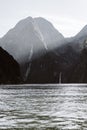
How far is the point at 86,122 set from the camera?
2700 cm

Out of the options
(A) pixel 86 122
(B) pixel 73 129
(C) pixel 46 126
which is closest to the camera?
(B) pixel 73 129

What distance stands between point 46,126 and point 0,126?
364 centimetres

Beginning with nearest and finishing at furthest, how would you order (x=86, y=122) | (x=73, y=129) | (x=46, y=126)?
(x=73, y=129)
(x=46, y=126)
(x=86, y=122)

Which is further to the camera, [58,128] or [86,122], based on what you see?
[86,122]

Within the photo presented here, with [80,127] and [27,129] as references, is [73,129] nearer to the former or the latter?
[80,127]

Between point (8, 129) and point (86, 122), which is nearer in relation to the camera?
point (8, 129)

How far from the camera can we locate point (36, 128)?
77.3 feet

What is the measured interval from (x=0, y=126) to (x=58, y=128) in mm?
4708

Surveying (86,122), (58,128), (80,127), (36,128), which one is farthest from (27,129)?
(86,122)

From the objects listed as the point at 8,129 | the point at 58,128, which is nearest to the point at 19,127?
the point at 8,129

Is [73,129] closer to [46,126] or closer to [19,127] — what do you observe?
[46,126]

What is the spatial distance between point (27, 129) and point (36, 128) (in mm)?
879

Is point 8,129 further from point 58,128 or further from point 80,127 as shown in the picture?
point 80,127

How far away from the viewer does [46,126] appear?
24.7 m
